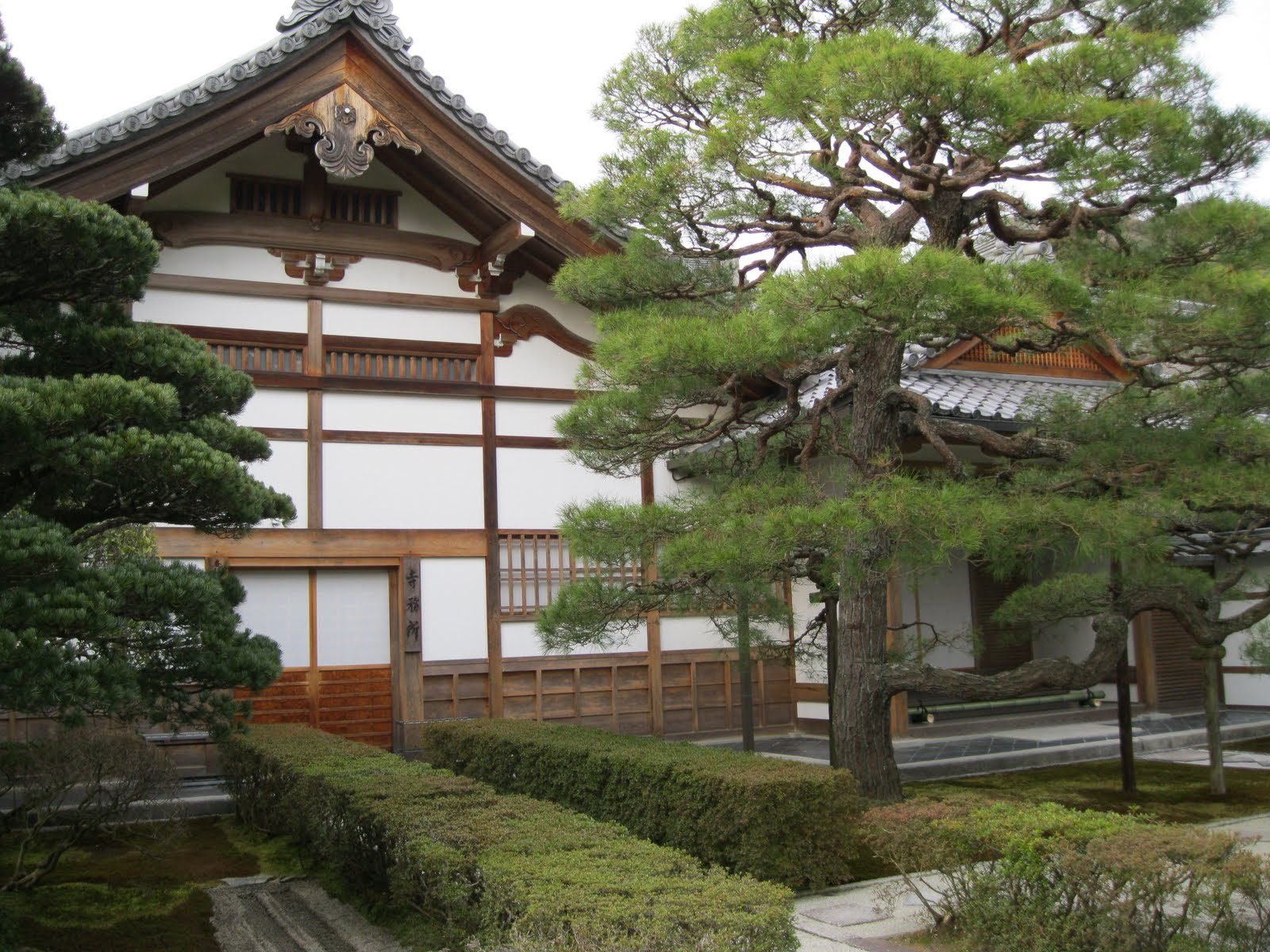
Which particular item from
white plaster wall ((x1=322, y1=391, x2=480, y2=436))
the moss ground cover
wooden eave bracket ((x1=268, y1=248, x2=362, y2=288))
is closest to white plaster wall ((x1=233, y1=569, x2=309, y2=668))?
white plaster wall ((x1=322, y1=391, x2=480, y2=436))

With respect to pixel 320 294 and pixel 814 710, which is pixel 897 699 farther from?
pixel 320 294

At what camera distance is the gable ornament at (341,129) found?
1059cm

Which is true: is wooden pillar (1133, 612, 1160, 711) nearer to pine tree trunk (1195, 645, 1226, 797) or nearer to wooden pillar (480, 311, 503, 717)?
pine tree trunk (1195, 645, 1226, 797)

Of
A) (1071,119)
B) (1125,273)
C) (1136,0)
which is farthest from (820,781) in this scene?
(1136,0)

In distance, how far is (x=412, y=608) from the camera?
11.3 metres

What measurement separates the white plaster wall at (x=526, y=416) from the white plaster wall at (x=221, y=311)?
231 cm

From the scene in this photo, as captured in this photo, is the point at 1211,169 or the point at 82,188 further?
the point at 82,188

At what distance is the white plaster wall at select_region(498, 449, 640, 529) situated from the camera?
12016 mm

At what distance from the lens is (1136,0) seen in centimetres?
711

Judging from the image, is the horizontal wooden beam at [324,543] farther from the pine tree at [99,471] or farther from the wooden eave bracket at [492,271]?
the pine tree at [99,471]

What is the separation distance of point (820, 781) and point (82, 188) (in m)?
8.24

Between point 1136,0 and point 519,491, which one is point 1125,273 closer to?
point 1136,0

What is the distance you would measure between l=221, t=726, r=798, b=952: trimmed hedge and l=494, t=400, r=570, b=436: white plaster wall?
15.1 feet

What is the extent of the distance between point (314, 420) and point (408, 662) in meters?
2.69
